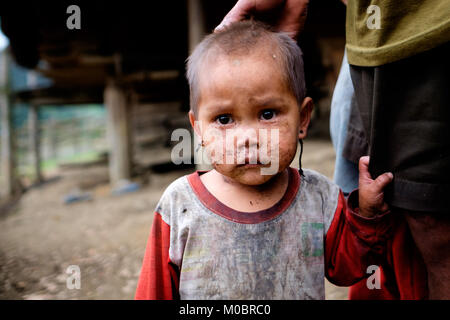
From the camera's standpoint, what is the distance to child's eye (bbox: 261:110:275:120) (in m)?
0.95

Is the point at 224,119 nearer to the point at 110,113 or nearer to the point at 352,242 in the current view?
the point at 352,242

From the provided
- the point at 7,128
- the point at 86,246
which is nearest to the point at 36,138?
the point at 7,128

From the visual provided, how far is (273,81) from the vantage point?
3.05ft

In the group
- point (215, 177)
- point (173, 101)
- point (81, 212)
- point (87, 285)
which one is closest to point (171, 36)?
point (173, 101)

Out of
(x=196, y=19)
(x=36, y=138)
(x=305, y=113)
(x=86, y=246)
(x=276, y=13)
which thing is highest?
(x=196, y=19)

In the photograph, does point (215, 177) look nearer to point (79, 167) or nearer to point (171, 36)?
point (171, 36)

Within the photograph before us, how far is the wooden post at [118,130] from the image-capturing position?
7.00 metres

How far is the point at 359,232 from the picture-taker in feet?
3.32

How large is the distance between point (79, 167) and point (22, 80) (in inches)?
709

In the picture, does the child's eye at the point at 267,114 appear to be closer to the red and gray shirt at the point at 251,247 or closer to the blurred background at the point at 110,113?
the red and gray shirt at the point at 251,247

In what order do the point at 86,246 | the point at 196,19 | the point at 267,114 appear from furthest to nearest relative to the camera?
the point at 196,19, the point at 86,246, the point at 267,114

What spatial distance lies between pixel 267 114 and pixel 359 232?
1.51 ft

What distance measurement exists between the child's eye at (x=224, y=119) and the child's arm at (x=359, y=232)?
44 cm

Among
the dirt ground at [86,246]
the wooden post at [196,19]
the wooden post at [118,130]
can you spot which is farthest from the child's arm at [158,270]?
the wooden post at [118,130]
